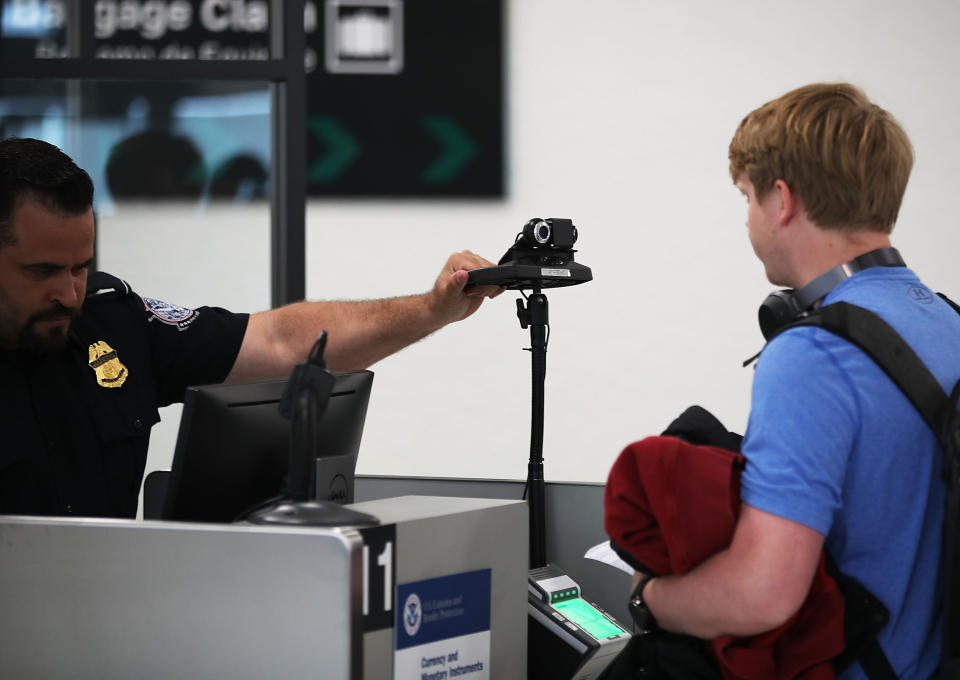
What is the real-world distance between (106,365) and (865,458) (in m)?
1.28

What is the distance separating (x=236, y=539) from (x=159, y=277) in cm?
196

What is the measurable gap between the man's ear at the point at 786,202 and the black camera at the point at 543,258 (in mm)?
482

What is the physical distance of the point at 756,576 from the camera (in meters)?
1.02

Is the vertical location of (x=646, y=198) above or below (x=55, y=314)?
above

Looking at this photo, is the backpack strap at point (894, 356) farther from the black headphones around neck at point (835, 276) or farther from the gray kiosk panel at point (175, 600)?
the gray kiosk panel at point (175, 600)

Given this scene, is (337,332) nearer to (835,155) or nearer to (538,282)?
(538,282)

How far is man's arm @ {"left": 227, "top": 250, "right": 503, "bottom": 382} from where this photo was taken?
2023 millimetres

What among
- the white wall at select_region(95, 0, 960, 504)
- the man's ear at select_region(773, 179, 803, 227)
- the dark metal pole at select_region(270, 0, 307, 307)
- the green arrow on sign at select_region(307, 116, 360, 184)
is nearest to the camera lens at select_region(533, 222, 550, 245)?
the man's ear at select_region(773, 179, 803, 227)

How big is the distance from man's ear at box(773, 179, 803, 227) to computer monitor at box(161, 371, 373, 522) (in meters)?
0.59

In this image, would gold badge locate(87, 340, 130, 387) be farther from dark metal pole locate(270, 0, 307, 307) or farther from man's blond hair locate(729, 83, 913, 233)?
man's blond hair locate(729, 83, 913, 233)

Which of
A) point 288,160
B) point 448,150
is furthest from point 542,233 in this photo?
point 448,150

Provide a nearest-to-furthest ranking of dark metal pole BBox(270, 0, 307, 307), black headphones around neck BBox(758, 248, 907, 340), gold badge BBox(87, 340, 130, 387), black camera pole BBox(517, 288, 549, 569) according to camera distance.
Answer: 1. black headphones around neck BBox(758, 248, 907, 340)
2. black camera pole BBox(517, 288, 549, 569)
3. gold badge BBox(87, 340, 130, 387)
4. dark metal pole BBox(270, 0, 307, 307)

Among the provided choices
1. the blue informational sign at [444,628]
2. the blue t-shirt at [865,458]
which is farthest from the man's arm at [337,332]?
the blue t-shirt at [865,458]

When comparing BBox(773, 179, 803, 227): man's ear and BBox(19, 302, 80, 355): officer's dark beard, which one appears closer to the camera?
BBox(773, 179, 803, 227): man's ear
